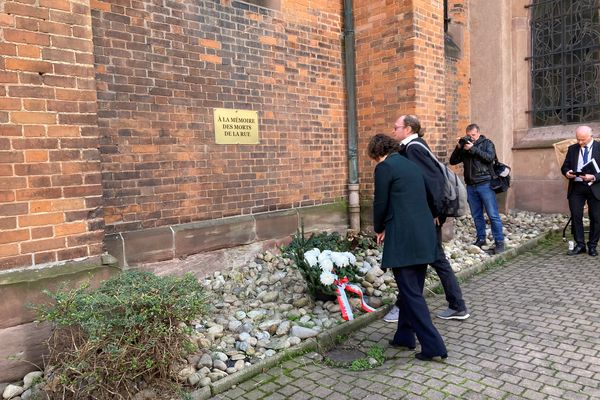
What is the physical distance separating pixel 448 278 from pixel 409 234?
113 centimetres

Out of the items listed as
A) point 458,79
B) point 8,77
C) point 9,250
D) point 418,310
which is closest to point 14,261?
point 9,250

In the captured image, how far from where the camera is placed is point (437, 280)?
5.64m

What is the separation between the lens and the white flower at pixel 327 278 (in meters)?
4.44

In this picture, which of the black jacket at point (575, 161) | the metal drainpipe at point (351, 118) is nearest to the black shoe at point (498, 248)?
the black jacket at point (575, 161)

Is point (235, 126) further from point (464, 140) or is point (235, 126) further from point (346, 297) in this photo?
point (464, 140)

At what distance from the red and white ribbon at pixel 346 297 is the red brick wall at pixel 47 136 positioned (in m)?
2.18

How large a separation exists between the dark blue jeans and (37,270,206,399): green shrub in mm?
5010

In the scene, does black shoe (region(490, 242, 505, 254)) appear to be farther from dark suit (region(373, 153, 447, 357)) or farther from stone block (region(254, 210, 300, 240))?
dark suit (region(373, 153, 447, 357))

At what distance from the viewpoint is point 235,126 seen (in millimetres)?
5957

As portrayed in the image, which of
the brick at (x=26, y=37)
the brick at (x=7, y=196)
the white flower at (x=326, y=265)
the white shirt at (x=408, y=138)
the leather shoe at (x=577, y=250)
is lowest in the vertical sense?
the leather shoe at (x=577, y=250)

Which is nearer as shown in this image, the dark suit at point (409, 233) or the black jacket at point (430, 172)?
the dark suit at point (409, 233)

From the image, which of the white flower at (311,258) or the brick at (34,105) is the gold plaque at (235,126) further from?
the brick at (34,105)

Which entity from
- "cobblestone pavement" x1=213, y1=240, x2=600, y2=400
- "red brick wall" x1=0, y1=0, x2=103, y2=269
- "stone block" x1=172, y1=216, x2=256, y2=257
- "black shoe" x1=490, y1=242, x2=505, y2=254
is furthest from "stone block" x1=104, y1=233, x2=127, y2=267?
"black shoe" x1=490, y1=242, x2=505, y2=254

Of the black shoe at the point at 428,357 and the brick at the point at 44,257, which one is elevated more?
the brick at the point at 44,257
